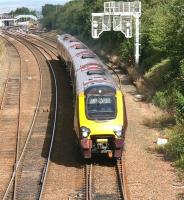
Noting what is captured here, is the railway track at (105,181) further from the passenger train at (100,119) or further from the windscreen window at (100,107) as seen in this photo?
the windscreen window at (100,107)

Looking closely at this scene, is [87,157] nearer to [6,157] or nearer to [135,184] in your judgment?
[135,184]

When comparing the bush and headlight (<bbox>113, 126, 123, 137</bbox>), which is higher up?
headlight (<bbox>113, 126, 123, 137</bbox>)

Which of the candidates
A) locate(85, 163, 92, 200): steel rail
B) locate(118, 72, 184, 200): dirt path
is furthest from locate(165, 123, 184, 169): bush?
locate(85, 163, 92, 200): steel rail

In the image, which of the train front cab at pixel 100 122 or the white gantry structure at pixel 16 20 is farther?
the white gantry structure at pixel 16 20

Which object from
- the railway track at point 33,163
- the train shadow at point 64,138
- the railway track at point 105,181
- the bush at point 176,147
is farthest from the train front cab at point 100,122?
the bush at point 176,147

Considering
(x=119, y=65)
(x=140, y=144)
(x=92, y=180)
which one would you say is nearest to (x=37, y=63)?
(x=119, y=65)

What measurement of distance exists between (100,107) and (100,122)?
0.79m

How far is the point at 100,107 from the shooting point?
1831cm

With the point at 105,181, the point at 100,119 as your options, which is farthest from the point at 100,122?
the point at 105,181

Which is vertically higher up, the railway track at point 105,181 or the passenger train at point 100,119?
the passenger train at point 100,119

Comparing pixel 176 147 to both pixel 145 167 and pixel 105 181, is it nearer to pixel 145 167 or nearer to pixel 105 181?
pixel 145 167

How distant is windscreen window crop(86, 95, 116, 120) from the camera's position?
1795cm

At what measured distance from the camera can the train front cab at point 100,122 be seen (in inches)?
690

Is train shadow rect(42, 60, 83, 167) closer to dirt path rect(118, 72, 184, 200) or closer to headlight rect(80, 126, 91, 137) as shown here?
headlight rect(80, 126, 91, 137)
